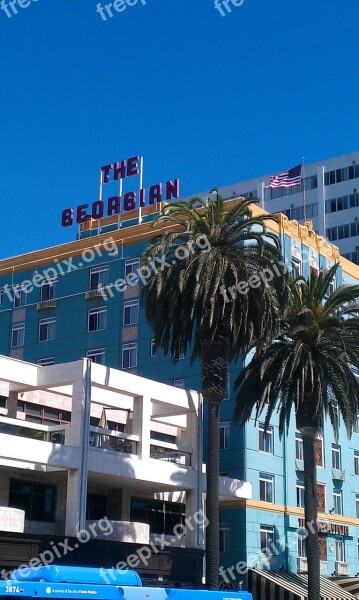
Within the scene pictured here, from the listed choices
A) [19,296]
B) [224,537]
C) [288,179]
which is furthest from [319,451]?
[19,296]

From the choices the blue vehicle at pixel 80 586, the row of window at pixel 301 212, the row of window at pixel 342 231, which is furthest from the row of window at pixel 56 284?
the row of window at pixel 342 231

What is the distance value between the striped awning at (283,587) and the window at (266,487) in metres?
4.24

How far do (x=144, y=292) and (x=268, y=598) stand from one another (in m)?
18.8

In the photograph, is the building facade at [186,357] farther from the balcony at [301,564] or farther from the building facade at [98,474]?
the building facade at [98,474]

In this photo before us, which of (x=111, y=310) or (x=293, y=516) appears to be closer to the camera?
(x=293, y=516)

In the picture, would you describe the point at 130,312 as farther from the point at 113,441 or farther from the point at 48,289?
the point at 113,441

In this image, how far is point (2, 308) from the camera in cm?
6825

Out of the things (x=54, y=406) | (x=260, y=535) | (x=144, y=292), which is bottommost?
(x=260, y=535)

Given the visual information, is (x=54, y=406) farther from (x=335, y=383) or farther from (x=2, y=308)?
(x=2, y=308)

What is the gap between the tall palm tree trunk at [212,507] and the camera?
38781 mm

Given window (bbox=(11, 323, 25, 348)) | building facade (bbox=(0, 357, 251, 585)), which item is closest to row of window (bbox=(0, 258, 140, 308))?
window (bbox=(11, 323, 25, 348))

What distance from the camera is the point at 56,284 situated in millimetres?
65938

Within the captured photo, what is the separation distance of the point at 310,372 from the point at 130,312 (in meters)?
19.2

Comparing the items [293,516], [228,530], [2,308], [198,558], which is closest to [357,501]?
[293,516]
